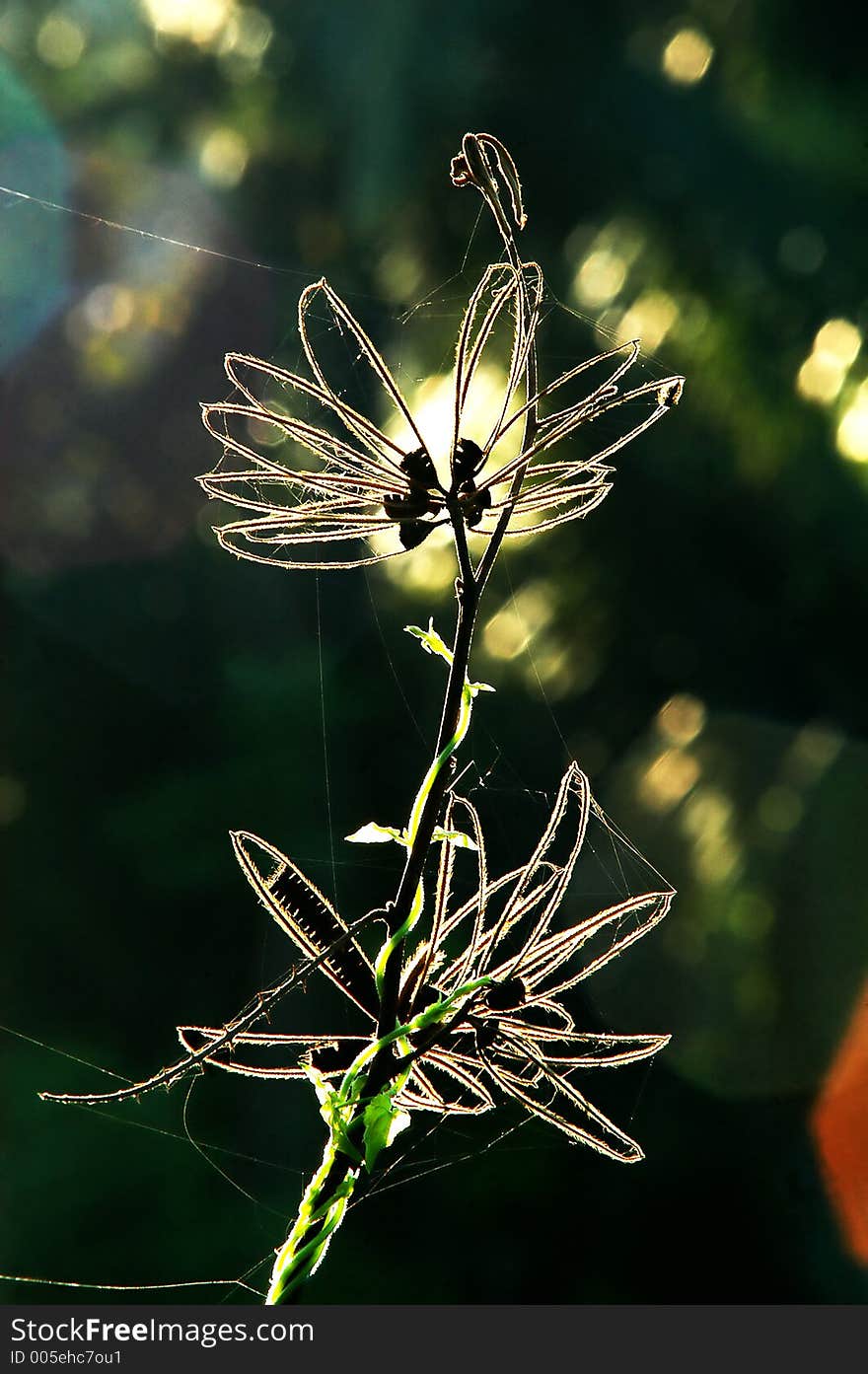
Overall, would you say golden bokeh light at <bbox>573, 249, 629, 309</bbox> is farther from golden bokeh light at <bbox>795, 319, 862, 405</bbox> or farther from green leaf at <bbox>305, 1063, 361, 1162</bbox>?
green leaf at <bbox>305, 1063, 361, 1162</bbox>

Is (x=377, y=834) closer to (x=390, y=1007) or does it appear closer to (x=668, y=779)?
(x=390, y=1007)

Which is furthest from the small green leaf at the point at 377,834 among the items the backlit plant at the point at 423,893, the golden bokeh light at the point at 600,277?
the golden bokeh light at the point at 600,277

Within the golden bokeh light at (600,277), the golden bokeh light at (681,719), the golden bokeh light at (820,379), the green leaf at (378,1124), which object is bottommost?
the green leaf at (378,1124)

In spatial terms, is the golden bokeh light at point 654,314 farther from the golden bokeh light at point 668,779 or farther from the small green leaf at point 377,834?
the small green leaf at point 377,834

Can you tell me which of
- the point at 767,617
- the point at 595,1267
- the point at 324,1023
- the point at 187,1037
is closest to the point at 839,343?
the point at 767,617

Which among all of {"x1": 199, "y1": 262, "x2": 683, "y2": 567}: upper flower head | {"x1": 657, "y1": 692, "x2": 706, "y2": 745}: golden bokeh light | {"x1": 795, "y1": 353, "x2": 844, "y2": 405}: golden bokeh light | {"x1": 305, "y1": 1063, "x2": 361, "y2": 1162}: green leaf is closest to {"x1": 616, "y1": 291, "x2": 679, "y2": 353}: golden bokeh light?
{"x1": 795, "y1": 353, "x2": 844, "y2": 405}: golden bokeh light

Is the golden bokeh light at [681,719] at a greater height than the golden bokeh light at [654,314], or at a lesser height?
lesser

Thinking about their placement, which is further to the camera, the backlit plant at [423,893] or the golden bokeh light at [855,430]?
the golden bokeh light at [855,430]

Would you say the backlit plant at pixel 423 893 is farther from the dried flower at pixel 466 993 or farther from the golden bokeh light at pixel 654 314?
the golden bokeh light at pixel 654 314
